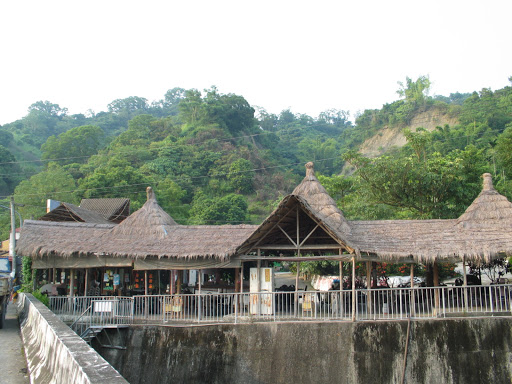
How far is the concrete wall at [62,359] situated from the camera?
5843 mm

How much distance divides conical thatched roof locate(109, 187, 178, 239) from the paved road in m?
4.74

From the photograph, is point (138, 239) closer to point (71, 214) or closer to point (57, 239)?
point (57, 239)

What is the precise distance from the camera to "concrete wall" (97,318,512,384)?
13.1 metres

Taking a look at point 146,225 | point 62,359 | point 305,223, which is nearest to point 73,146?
point 146,225

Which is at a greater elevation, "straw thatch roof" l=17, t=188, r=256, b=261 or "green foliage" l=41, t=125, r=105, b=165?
"green foliage" l=41, t=125, r=105, b=165

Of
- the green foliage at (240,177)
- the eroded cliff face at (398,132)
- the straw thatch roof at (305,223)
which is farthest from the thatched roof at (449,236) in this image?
the eroded cliff face at (398,132)

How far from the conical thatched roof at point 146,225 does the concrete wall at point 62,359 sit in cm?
660

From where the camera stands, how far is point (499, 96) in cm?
6681

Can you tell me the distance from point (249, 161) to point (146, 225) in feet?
160

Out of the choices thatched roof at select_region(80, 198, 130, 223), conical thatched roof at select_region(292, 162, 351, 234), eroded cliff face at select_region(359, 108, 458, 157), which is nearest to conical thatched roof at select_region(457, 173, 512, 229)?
conical thatched roof at select_region(292, 162, 351, 234)

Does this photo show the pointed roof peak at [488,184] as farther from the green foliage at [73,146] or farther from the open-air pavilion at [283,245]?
the green foliage at [73,146]

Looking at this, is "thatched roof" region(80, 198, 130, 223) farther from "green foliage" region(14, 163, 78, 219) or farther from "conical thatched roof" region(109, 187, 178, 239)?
"conical thatched roof" region(109, 187, 178, 239)

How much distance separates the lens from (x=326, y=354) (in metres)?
13.5

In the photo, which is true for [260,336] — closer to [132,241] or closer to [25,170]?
[132,241]
